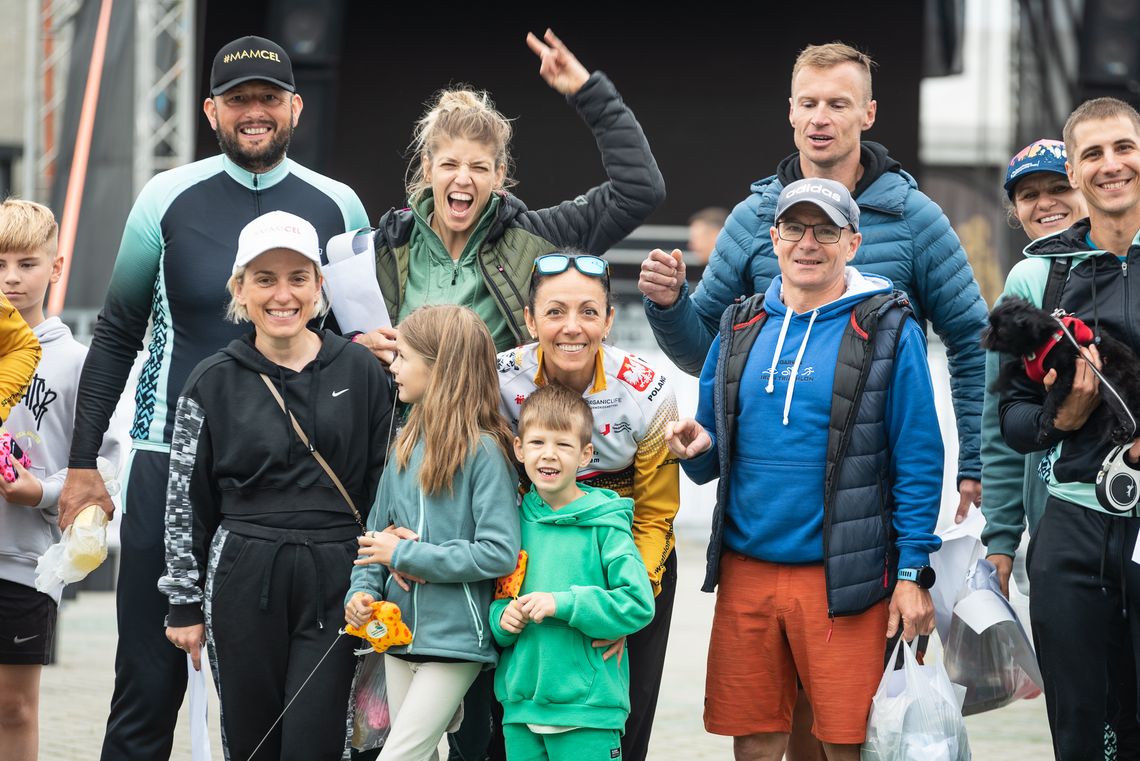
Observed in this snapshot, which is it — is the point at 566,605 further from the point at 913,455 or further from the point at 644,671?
the point at 913,455

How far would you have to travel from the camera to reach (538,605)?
3604mm

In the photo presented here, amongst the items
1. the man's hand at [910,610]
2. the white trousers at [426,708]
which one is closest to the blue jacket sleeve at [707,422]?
the man's hand at [910,610]

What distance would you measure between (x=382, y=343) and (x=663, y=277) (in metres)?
0.79

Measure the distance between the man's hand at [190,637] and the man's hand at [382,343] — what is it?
0.85 m

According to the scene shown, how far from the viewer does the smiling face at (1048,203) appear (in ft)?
15.5

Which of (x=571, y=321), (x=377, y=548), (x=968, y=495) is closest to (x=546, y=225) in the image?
(x=571, y=321)

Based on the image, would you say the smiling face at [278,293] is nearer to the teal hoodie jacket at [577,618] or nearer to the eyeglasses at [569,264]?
the eyeglasses at [569,264]

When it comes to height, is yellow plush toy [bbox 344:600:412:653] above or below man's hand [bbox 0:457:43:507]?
below

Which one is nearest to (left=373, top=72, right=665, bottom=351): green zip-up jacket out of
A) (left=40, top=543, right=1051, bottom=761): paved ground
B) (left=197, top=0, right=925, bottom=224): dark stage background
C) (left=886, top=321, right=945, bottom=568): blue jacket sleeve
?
(left=886, top=321, right=945, bottom=568): blue jacket sleeve

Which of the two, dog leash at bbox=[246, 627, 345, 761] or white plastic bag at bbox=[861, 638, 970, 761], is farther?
dog leash at bbox=[246, 627, 345, 761]

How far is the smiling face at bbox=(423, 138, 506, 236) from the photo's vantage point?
13.4ft

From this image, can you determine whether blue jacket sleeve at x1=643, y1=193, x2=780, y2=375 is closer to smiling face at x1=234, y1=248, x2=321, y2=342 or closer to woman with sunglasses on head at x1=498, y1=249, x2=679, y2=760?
woman with sunglasses on head at x1=498, y1=249, x2=679, y2=760

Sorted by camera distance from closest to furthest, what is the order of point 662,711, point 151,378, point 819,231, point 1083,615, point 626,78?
point 1083,615, point 819,231, point 151,378, point 662,711, point 626,78

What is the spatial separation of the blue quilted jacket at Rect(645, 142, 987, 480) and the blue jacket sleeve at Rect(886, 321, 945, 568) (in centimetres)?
53
